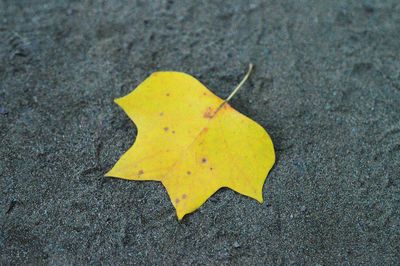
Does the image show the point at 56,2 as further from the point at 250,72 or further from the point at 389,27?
the point at 389,27

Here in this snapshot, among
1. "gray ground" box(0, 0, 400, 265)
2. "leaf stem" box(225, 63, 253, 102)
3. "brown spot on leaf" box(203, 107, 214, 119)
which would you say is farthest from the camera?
"leaf stem" box(225, 63, 253, 102)

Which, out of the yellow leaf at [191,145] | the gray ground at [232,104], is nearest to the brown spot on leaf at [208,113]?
the yellow leaf at [191,145]

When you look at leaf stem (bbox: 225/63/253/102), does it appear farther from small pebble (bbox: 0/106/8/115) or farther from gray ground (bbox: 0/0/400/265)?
small pebble (bbox: 0/106/8/115)

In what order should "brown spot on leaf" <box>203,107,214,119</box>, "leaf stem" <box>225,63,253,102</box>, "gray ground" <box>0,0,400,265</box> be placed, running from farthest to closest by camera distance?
"leaf stem" <box>225,63,253,102</box> < "brown spot on leaf" <box>203,107,214,119</box> < "gray ground" <box>0,0,400,265</box>

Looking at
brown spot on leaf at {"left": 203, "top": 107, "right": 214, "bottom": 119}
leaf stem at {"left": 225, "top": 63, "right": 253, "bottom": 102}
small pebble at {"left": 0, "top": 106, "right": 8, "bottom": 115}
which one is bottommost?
small pebble at {"left": 0, "top": 106, "right": 8, "bottom": 115}

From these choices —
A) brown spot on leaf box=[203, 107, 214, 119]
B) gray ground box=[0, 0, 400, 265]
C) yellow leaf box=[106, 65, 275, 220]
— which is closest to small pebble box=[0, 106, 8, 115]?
gray ground box=[0, 0, 400, 265]

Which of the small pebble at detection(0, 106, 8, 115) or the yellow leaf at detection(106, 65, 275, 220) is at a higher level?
the yellow leaf at detection(106, 65, 275, 220)

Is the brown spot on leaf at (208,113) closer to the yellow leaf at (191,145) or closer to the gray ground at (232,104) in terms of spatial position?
the yellow leaf at (191,145)

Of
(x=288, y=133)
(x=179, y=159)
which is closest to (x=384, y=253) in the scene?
(x=288, y=133)
